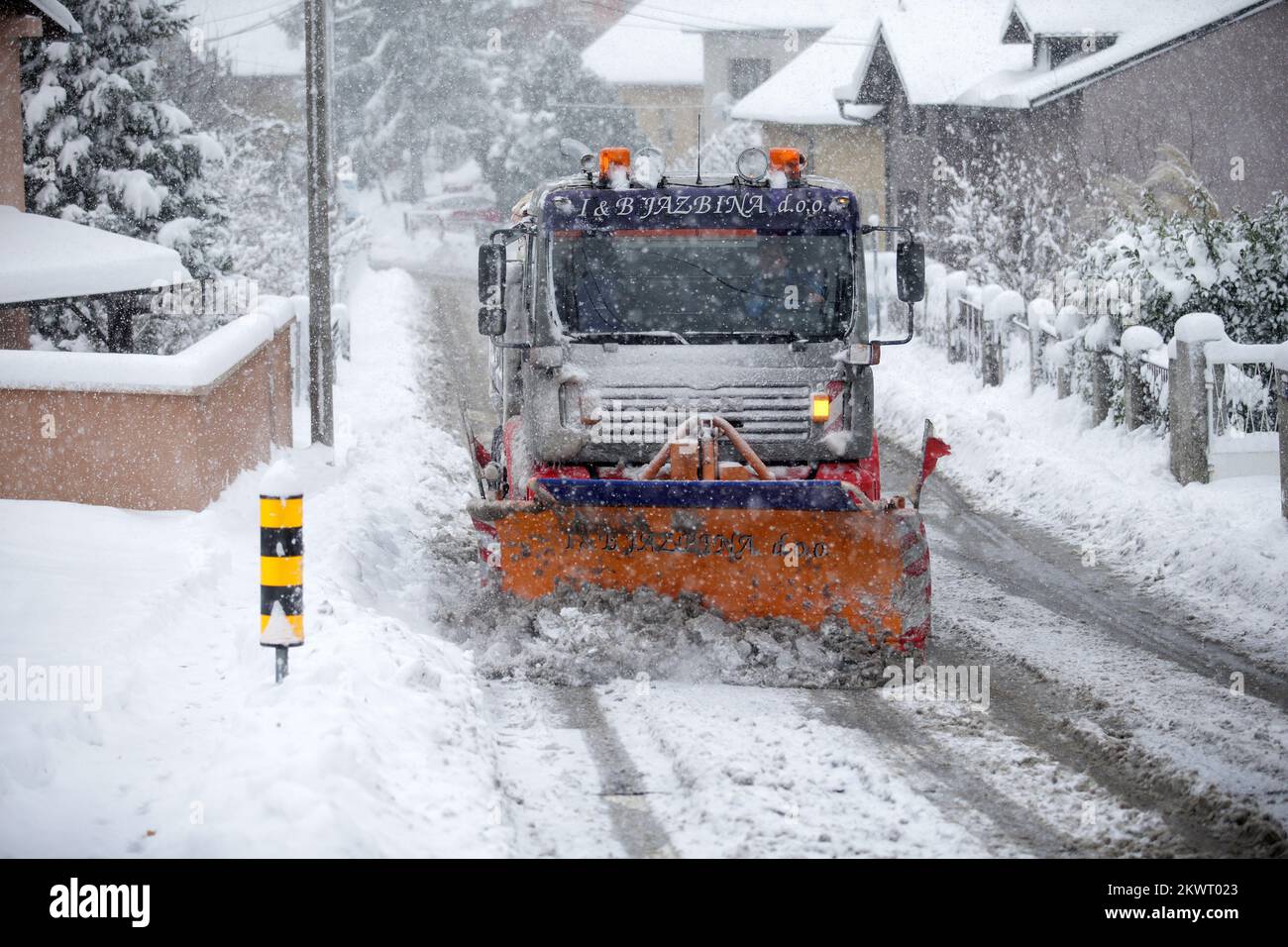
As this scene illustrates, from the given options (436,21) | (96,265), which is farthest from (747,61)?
(96,265)

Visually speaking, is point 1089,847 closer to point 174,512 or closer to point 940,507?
point 174,512

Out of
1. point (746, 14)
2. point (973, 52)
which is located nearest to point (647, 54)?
point (746, 14)

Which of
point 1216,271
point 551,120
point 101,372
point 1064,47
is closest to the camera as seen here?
point 101,372

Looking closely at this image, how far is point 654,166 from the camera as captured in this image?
8.68 meters

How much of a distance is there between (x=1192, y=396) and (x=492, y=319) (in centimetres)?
585

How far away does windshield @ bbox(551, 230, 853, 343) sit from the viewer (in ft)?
27.7

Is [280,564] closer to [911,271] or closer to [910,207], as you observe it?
[911,271]

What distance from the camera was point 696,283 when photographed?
849cm

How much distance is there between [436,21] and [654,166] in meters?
47.6

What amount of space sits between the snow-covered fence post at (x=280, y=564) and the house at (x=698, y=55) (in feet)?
168

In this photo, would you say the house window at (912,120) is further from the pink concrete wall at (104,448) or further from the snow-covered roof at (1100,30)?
the pink concrete wall at (104,448)

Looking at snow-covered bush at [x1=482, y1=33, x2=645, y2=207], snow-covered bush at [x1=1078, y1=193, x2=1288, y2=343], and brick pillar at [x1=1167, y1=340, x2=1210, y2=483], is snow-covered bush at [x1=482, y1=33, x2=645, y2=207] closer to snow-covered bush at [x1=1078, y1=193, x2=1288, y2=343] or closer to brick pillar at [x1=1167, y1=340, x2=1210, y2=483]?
snow-covered bush at [x1=1078, y1=193, x2=1288, y2=343]

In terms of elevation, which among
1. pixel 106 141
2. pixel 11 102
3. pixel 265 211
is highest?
pixel 265 211

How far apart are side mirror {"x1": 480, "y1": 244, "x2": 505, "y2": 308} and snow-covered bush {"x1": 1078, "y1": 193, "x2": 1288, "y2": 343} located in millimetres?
6868
